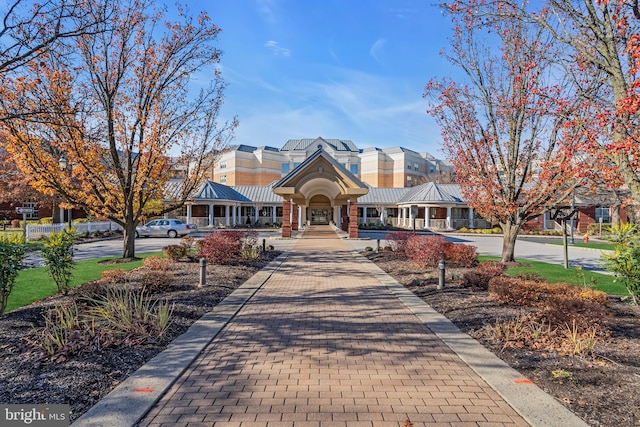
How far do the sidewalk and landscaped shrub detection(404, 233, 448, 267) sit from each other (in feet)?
17.5

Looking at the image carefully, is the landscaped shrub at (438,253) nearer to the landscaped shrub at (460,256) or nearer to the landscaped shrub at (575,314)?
the landscaped shrub at (460,256)

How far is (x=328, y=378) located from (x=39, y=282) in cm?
905

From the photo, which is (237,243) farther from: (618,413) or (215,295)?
(618,413)

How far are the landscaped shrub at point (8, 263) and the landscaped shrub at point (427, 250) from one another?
34.3 feet

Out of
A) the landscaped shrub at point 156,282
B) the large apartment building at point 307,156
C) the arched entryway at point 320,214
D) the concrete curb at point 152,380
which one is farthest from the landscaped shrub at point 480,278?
the large apartment building at point 307,156

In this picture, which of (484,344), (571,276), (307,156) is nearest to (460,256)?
(571,276)

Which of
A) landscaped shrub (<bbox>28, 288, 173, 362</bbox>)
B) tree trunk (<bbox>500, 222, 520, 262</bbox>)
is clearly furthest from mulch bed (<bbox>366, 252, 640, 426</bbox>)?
tree trunk (<bbox>500, 222, 520, 262</bbox>)

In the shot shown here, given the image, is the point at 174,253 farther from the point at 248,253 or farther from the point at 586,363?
the point at 586,363

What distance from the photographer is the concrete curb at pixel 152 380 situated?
3320mm

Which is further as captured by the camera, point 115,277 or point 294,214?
point 294,214

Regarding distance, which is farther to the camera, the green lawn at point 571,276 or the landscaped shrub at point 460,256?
the landscaped shrub at point 460,256

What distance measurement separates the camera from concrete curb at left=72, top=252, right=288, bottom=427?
332cm

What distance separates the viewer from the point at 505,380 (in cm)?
414

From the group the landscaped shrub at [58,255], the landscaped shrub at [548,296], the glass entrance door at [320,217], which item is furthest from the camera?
the glass entrance door at [320,217]
